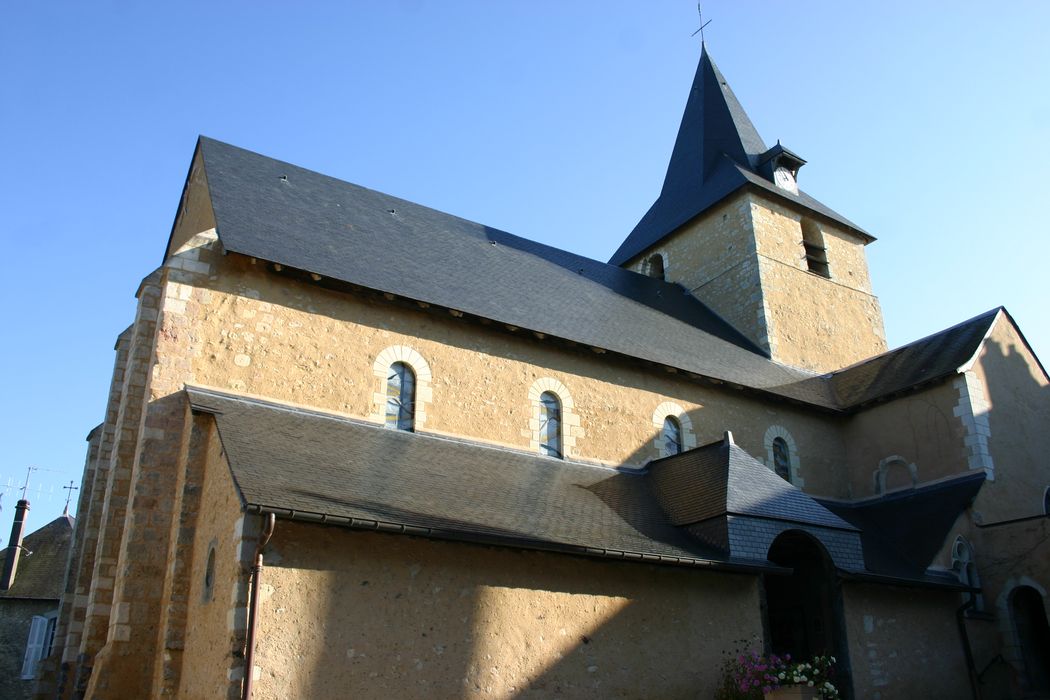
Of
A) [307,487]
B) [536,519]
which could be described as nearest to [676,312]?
[536,519]

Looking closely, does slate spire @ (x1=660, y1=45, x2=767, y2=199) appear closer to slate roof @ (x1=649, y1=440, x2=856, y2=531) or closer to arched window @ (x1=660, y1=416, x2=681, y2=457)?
arched window @ (x1=660, y1=416, x2=681, y2=457)

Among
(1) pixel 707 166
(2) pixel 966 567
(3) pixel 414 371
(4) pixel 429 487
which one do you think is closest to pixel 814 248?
(1) pixel 707 166

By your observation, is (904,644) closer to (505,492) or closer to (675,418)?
(675,418)

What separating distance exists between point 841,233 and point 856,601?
483 inches

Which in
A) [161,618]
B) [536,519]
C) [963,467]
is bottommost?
[161,618]

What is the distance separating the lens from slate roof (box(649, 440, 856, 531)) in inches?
466

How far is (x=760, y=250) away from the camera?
65.7ft

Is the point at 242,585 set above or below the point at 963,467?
below

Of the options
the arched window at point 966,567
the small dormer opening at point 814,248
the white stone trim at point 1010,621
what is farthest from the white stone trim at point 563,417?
the small dormer opening at point 814,248

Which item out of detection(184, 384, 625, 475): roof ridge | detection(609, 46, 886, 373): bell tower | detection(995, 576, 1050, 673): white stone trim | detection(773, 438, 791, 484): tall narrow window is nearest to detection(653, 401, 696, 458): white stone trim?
detection(184, 384, 625, 475): roof ridge

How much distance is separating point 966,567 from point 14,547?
22.6 metres

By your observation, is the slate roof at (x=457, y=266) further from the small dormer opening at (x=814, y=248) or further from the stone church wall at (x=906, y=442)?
the small dormer opening at (x=814, y=248)

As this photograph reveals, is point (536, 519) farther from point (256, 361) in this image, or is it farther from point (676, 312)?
point (676, 312)

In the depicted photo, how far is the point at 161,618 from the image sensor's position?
983 centimetres
